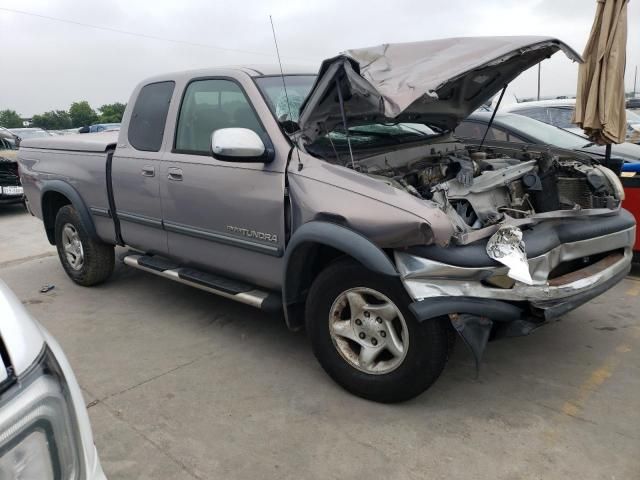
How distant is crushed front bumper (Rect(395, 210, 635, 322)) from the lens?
2.69 meters

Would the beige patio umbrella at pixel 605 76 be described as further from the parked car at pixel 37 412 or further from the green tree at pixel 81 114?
the green tree at pixel 81 114

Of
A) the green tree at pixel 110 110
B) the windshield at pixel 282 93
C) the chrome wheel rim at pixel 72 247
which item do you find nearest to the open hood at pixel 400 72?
the windshield at pixel 282 93

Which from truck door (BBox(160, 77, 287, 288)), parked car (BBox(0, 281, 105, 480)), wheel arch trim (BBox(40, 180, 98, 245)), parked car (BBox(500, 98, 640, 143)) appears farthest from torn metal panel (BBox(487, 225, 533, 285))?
parked car (BBox(500, 98, 640, 143))

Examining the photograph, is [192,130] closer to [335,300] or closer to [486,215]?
[335,300]

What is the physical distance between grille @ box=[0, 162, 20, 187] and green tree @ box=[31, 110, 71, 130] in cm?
5267

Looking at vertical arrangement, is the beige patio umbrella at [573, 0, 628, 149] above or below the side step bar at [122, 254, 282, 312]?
above

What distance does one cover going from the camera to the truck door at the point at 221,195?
3379 millimetres

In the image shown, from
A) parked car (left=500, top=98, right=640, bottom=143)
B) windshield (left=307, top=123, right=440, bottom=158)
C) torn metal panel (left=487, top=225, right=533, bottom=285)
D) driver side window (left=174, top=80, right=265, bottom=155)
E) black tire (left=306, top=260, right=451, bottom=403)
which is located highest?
driver side window (left=174, top=80, right=265, bottom=155)

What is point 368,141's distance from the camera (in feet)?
12.2

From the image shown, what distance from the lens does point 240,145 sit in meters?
3.22

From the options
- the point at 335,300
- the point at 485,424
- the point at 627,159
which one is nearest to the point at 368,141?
the point at 335,300

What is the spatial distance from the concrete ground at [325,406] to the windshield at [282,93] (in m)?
1.61

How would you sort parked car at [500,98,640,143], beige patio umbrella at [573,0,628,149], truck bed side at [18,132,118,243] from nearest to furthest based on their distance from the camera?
beige patio umbrella at [573,0,628,149] < truck bed side at [18,132,118,243] < parked car at [500,98,640,143]

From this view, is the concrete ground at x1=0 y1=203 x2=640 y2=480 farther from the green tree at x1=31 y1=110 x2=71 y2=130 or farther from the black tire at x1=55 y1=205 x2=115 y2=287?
the green tree at x1=31 y1=110 x2=71 y2=130
